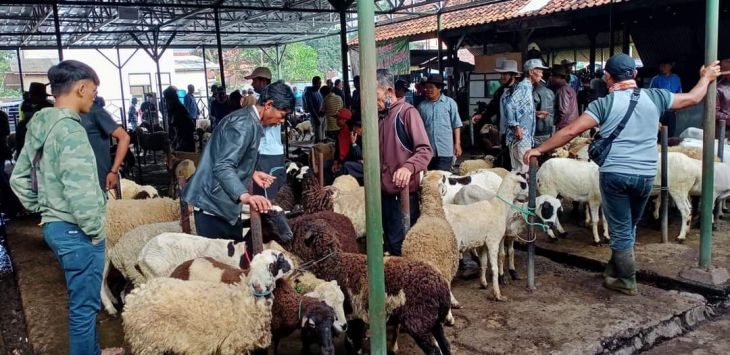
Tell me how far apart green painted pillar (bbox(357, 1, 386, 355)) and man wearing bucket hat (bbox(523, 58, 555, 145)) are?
16.7 ft

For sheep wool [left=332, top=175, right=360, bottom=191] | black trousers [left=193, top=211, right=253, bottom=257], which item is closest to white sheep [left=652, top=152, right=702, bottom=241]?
sheep wool [left=332, top=175, right=360, bottom=191]

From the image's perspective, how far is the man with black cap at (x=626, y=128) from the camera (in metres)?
4.36

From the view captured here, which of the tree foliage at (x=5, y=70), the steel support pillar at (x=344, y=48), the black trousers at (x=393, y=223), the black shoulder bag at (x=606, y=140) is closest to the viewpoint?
the black shoulder bag at (x=606, y=140)

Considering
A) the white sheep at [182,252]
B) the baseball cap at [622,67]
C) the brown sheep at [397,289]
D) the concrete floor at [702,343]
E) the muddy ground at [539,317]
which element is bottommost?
the concrete floor at [702,343]

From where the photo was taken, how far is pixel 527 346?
383 centimetres

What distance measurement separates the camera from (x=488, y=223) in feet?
16.0

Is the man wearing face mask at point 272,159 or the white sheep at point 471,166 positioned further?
the white sheep at point 471,166

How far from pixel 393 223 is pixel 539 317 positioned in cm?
135

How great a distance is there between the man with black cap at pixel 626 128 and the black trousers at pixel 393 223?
3.60 ft

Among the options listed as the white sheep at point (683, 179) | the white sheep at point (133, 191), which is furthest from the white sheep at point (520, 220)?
the white sheep at point (133, 191)

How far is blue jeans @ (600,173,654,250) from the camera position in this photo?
176 inches

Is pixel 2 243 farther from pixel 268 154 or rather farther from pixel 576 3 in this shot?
pixel 576 3

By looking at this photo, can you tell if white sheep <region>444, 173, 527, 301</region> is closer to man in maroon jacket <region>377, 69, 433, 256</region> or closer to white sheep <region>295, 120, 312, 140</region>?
man in maroon jacket <region>377, 69, 433, 256</region>

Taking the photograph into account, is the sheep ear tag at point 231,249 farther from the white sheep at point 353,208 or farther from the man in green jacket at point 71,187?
the white sheep at point 353,208
